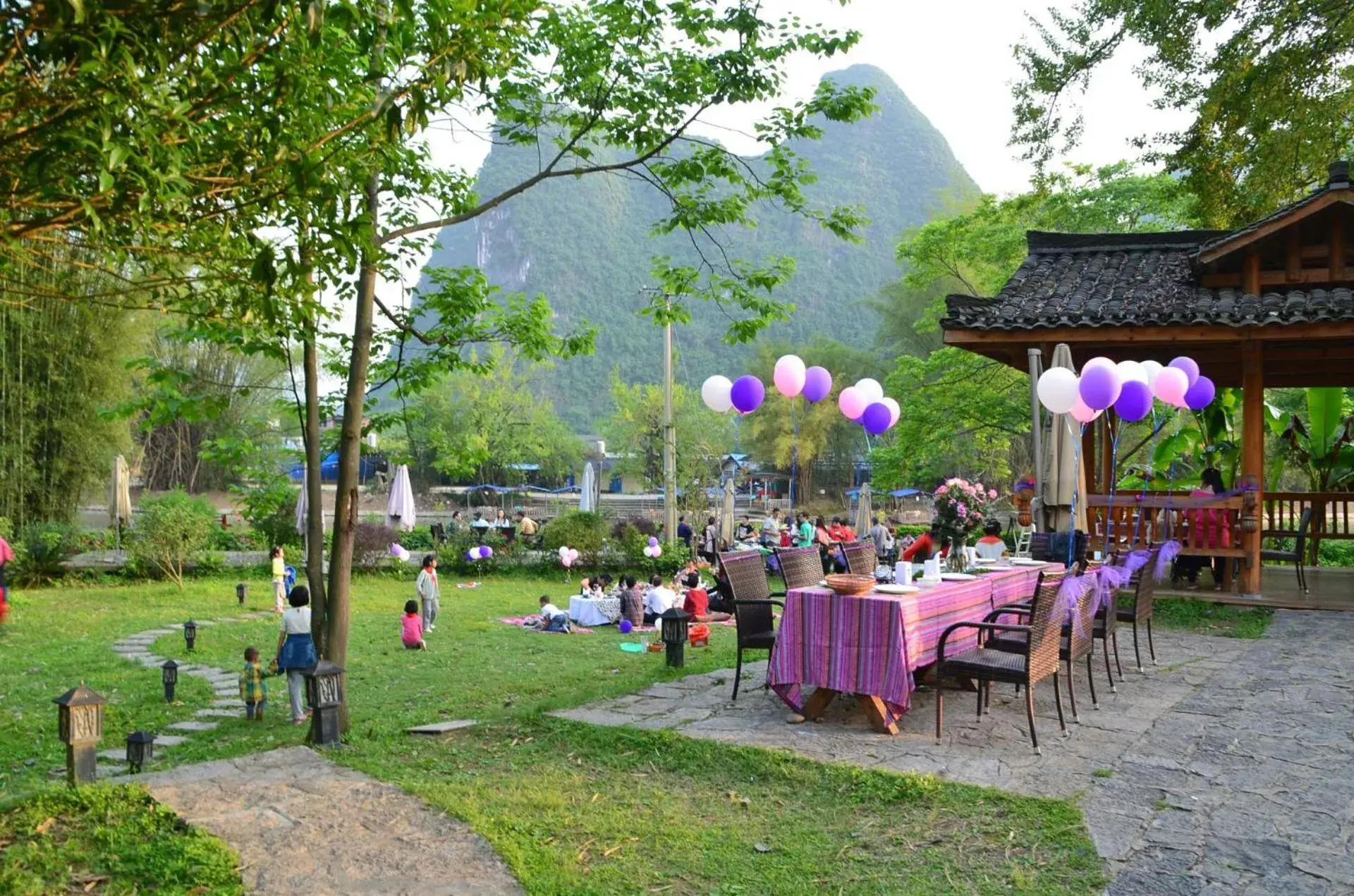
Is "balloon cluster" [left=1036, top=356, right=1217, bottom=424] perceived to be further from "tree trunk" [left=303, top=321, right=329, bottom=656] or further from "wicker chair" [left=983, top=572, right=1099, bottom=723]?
"tree trunk" [left=303, top=321, right=329, bottom=656]

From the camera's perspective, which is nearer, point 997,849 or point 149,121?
point 149,121

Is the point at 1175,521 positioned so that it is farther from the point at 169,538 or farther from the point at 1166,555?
the point at 169,538

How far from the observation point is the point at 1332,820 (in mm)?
4039

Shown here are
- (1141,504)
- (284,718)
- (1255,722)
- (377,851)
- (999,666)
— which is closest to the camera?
(377,851)

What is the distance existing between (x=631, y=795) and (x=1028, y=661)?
227cm

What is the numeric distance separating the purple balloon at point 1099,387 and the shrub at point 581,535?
12.5 metres

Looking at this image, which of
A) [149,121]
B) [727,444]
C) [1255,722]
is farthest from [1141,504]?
[727,444]

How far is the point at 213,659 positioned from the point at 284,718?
321cm

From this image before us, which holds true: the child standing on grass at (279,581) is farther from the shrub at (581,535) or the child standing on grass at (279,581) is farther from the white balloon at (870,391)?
the white balloon at (870,391)

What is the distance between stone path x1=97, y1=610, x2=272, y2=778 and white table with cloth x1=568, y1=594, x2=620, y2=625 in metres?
4.70

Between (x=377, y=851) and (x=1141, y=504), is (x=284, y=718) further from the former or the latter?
(x=1141, y=504)

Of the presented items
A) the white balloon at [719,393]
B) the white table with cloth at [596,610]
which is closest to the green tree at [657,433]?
the white table with cloth at [596,610]

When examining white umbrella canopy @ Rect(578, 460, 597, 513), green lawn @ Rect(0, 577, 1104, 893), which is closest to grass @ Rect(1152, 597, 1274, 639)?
green lawn @ Rect(0, 577, 1104, 893)

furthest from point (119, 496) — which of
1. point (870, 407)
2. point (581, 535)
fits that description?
point (870, 407)
